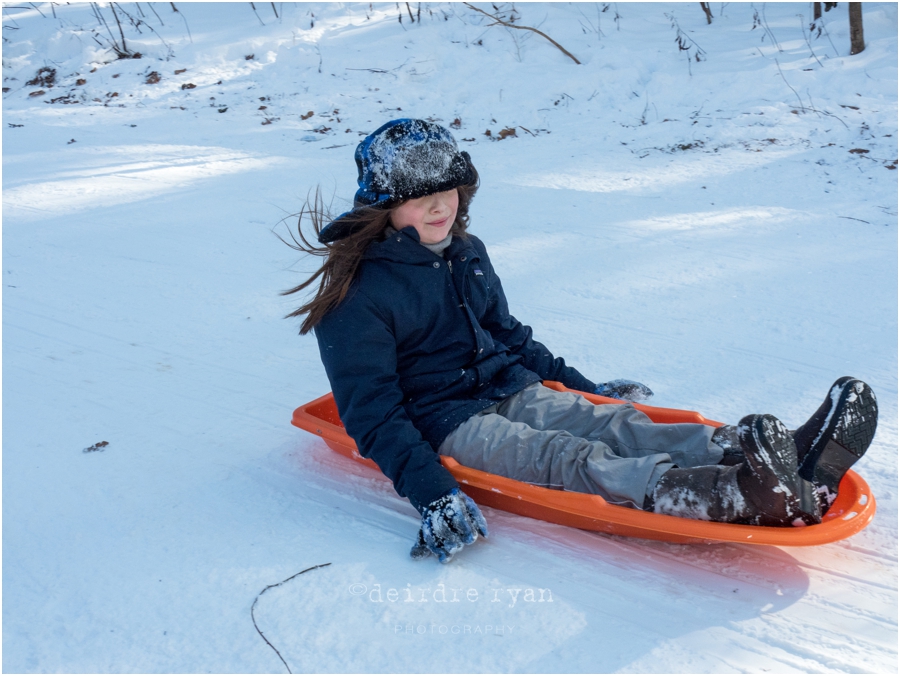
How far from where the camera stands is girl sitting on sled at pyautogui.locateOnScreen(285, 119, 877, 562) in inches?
64.9

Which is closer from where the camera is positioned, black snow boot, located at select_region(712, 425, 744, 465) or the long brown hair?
black snow boot, located at select_region(712, 425, 744, 465)

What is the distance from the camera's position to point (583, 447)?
6.34 ft

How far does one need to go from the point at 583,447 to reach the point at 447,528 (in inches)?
15.9

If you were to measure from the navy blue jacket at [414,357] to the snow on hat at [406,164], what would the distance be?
0.40ft

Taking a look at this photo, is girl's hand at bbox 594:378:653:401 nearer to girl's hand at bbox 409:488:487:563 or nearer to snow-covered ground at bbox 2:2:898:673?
snow-covered ground at bbox 2:2:898:673

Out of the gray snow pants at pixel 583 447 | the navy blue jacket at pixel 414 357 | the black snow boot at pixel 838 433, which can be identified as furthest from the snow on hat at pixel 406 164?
the black snow boot at pixel 838 433

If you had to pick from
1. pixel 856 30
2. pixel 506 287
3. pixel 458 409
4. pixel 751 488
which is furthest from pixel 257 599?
pixel 856 30

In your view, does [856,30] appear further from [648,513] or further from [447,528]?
[447,528]

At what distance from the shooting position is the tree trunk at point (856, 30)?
545cm

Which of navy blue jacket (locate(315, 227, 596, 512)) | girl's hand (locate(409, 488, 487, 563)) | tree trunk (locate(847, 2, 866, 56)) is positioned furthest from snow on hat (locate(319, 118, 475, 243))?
tree trunk (locate(847, 2, 866, 56))

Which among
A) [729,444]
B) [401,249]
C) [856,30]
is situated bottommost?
[729,444]

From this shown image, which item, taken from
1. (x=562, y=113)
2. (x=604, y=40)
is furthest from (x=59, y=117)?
(x=604, y=40)

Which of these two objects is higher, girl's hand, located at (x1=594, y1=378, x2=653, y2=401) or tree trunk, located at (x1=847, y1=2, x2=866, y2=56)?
tree trunk, located at (x1=847, y1=2, x2=866, y2=56)

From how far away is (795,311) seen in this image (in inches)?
119
